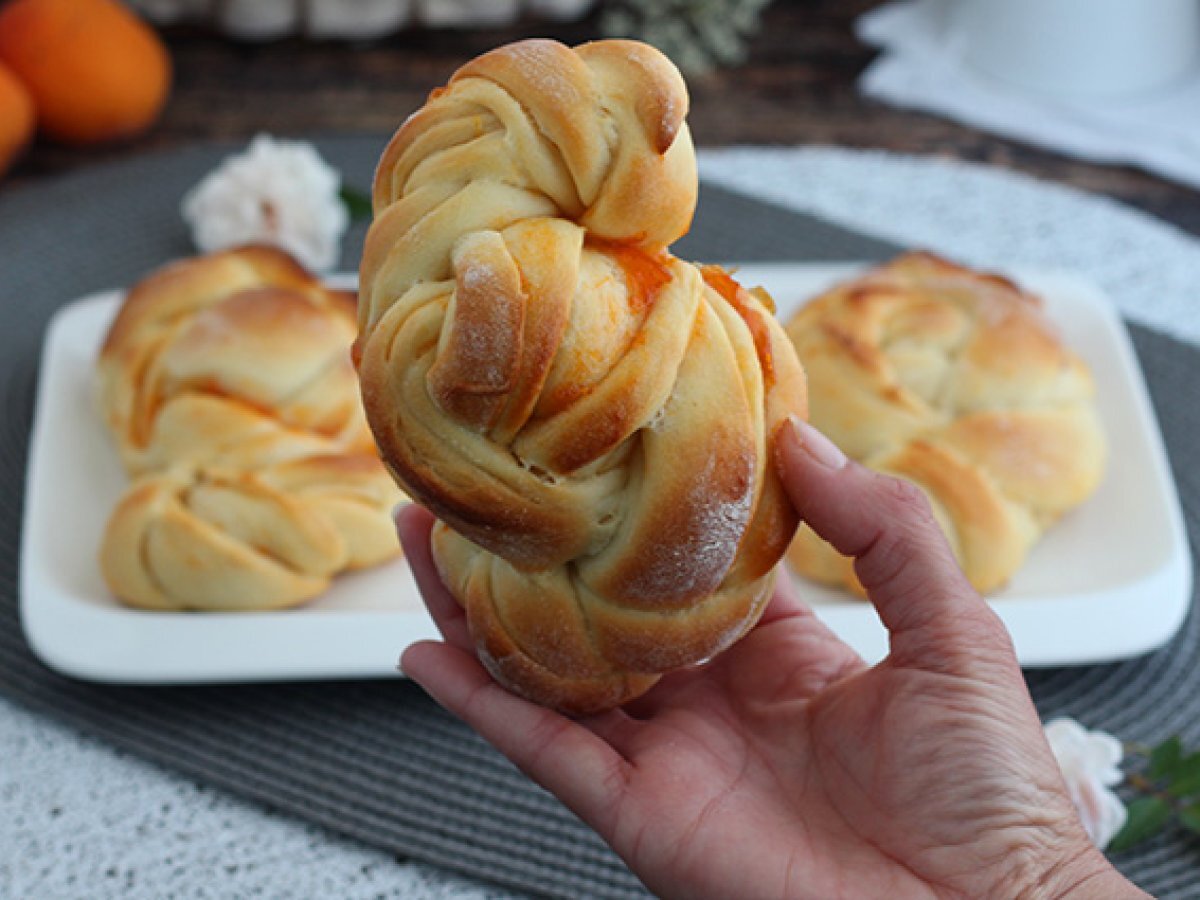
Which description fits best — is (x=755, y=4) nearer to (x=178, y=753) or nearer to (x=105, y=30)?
(x=105, y=30)

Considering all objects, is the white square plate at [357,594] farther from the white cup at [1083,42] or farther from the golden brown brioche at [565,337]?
the white cup at [1083,42]

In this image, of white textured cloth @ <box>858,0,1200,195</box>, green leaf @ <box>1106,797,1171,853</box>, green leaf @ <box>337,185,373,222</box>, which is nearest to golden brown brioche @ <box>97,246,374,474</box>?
green leaf @ <box>337,185,373,222</box>

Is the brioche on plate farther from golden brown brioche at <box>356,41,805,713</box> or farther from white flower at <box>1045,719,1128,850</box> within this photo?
white flower at <box>1045,719,1128,850</box>

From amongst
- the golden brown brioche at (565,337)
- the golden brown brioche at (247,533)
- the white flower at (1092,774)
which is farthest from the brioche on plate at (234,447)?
the white flower at (1092,774)

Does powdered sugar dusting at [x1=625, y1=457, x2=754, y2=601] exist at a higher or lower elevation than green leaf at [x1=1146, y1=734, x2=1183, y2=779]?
higher

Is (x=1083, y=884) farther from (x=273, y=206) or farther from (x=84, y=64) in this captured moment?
(x=84, y=64)

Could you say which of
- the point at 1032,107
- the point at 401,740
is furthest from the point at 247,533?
the point at 1032,107
